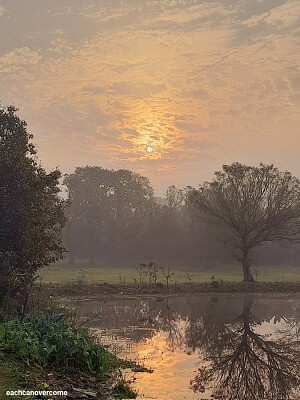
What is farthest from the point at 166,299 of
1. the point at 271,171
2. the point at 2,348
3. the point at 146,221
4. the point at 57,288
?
the point at 146,221

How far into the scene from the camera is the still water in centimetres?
1113

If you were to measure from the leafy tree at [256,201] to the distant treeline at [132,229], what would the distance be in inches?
620

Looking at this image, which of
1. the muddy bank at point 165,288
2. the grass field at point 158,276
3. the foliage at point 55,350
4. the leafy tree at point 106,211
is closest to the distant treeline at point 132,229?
the leafy tree at point 106,211

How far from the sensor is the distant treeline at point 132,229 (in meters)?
69.2

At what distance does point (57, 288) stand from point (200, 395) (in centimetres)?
2426

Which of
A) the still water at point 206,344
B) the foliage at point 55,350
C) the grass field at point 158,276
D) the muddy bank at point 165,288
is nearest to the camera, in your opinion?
the foliage at point 55,350

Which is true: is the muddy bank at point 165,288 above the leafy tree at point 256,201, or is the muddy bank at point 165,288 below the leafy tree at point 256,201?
below

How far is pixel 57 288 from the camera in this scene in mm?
33125

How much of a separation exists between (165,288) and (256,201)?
1362 cm

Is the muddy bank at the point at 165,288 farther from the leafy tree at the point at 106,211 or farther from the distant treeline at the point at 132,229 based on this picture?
the leafy tree at the point at 106,211

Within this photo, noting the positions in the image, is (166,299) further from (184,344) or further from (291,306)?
(184,344)

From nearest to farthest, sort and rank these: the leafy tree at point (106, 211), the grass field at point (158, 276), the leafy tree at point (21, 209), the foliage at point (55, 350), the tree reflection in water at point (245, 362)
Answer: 1. the foliage at point (55, 350)
2. the tree reflection in water at point (245, 362)
3. the leafy tree at point (21, 209)
4. the grass field at point (158, 276)
5. the leafy tree at point (106, 211)

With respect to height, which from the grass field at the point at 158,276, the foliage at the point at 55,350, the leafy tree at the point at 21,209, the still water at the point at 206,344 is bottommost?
the still water at the point at 206,344

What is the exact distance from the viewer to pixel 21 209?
65.6 feet
